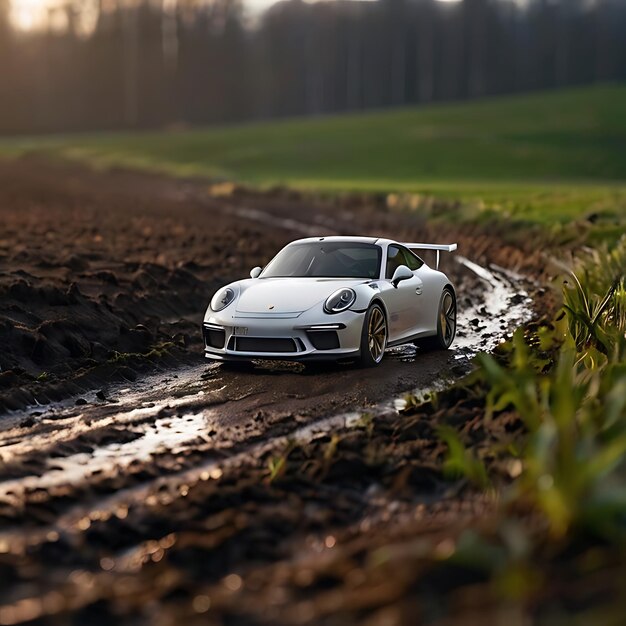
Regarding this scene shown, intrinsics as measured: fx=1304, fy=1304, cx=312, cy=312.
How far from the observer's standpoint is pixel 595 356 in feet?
34.8

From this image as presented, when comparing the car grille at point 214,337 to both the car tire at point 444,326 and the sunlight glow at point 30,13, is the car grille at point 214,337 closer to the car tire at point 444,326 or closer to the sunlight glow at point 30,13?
the car tire at point 444,326

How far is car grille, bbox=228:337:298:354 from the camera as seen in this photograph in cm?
1234

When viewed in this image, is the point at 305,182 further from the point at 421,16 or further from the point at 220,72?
the point at 421,16

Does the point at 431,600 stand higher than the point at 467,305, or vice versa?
the point at 431,600

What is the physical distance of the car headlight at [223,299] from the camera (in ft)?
42.3

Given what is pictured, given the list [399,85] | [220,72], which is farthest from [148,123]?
[399,85]

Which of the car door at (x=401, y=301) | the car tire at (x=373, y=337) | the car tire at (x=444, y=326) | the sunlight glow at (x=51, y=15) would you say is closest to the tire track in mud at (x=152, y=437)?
the car tire at (x=373, y=337)

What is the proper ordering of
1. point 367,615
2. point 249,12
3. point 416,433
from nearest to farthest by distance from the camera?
point 367,615
point 416,433
point 249,12

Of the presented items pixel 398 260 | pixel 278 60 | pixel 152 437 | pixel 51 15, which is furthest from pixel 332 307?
pixel 51 15

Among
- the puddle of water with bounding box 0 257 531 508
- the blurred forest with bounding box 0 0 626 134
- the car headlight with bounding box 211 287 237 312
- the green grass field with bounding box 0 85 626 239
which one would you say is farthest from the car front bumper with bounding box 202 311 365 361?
the blurred forest with bounding box 0 0 626 134

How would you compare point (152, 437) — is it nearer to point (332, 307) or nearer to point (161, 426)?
point (161, 426)

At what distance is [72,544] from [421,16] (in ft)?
474

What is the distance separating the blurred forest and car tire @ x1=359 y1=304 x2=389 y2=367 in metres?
119

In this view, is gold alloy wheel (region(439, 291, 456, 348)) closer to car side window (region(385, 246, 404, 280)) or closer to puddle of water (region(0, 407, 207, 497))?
car side window (region(385, 246, 404, 280))
